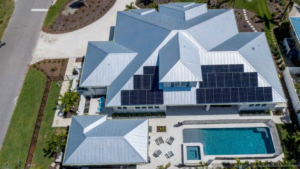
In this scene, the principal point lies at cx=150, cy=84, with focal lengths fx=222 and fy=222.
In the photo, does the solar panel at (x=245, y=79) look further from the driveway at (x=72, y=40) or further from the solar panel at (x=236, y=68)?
the driveway at (x=72, y=40)

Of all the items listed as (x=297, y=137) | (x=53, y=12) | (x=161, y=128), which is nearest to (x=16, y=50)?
(x=53, y=12)

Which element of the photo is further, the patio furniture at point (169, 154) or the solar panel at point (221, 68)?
the solar panel at point (221, 68)

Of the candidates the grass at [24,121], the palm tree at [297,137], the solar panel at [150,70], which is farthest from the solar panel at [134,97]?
the palm tree at [297,137]

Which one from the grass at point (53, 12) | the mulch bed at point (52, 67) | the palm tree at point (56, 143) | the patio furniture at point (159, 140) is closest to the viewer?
the palm tree at point (56, 143)

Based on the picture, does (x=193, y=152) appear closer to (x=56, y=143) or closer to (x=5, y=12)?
(x=56, y=143)

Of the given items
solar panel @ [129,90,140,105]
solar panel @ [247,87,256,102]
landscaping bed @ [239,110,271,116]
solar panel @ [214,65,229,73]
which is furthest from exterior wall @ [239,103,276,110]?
solar panel @ [129,90,140,105]

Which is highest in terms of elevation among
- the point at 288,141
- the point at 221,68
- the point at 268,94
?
the point at 221,68

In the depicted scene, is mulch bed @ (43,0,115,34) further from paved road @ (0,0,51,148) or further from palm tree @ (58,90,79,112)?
palm tree @ (58,90,79,112)
